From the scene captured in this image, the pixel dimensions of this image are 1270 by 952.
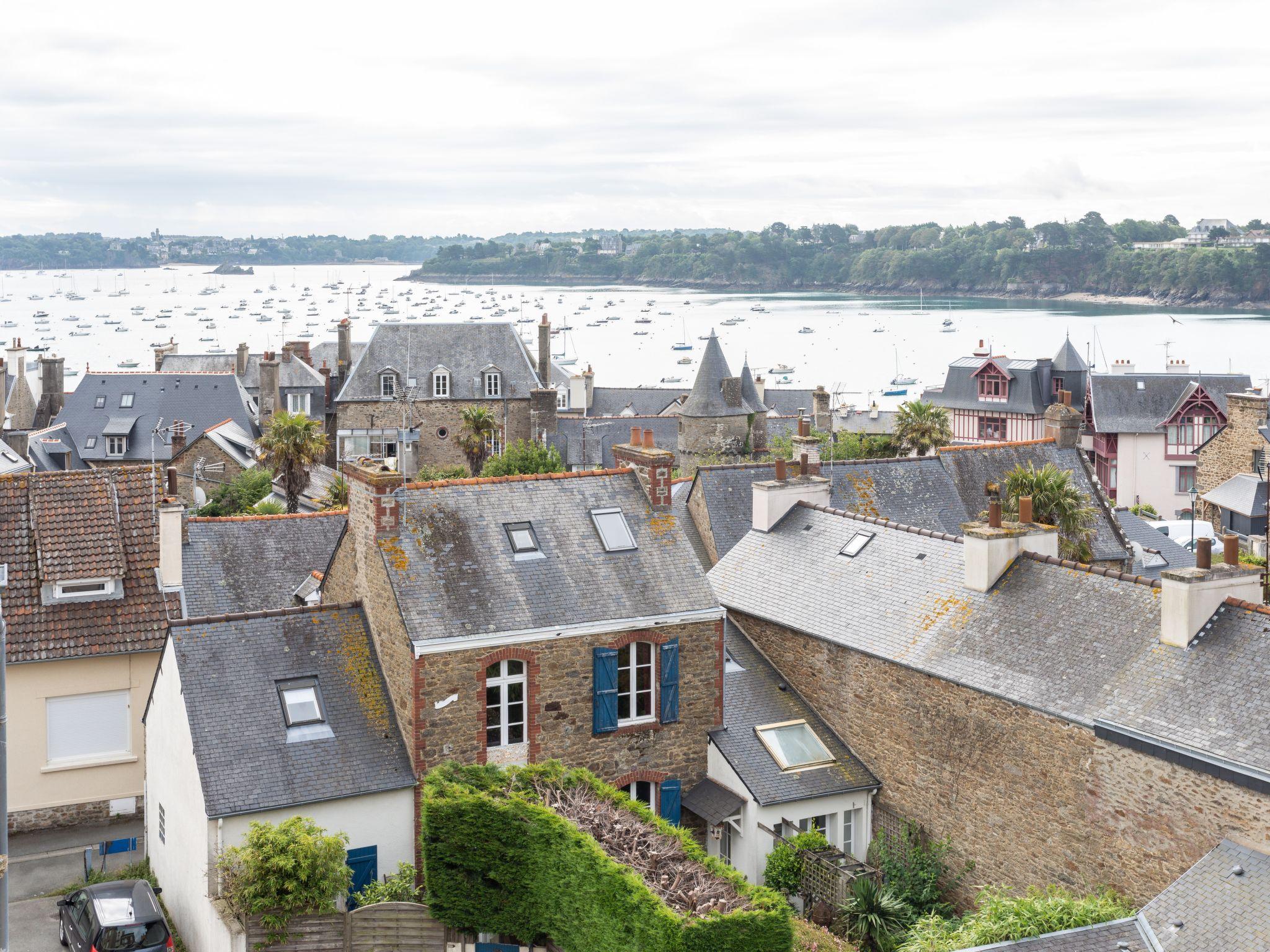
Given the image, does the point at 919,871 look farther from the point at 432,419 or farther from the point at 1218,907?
the point at 432,419

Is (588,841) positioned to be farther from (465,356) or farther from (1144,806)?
(465,356)

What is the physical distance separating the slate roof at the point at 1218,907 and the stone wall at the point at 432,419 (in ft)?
170

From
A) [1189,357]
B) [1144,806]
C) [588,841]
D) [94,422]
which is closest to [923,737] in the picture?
[1144,806]

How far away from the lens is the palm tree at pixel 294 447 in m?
48.2

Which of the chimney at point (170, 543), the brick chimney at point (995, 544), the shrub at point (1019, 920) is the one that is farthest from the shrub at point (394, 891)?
the brick chimney at point (995, 544)

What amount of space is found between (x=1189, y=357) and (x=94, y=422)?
411 ft

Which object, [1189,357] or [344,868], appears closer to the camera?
[344,868]

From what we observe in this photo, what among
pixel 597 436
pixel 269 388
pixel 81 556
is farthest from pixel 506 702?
pixel 597 436

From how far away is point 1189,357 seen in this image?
500 feet

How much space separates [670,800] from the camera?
2262 cm

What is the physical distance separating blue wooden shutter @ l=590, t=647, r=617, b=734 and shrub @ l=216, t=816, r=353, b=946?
200 inches

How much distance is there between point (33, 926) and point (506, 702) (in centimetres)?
788

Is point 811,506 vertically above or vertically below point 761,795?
above

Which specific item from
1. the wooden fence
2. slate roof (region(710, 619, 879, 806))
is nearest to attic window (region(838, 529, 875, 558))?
slate roof (region(710, 619, 879, 806))
